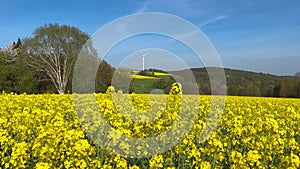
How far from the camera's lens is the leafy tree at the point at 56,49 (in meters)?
37.0

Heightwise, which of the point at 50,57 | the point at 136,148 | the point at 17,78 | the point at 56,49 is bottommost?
the point at 136,148

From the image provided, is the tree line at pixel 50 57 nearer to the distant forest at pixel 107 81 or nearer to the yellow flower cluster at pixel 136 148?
the distant forest at pixel 107 81

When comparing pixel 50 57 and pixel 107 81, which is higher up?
pixel 50 57

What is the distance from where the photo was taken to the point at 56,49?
3697 cm

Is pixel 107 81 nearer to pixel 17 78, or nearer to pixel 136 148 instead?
pixel 17 78

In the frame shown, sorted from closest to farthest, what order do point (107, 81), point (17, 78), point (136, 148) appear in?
1. point (136, 148)
2. point (107, 81)
3. point (17, 78)

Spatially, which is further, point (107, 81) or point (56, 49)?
point (56, 49)

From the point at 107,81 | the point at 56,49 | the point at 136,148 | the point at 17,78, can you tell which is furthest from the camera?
the point at 56,49

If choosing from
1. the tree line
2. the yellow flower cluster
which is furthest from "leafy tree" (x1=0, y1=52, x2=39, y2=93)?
the yellow flower cluster

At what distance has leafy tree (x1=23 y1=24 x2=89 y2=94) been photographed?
1455 inches

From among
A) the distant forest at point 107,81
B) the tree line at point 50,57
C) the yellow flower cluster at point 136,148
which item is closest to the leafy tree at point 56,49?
the tree line at point 50,57

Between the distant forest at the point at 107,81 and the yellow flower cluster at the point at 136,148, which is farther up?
the distant forest at the point at 107,81

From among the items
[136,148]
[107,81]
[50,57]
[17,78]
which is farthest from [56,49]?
[136,148]

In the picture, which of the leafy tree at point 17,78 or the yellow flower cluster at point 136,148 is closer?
the yellow flower cluster at point 136,148
